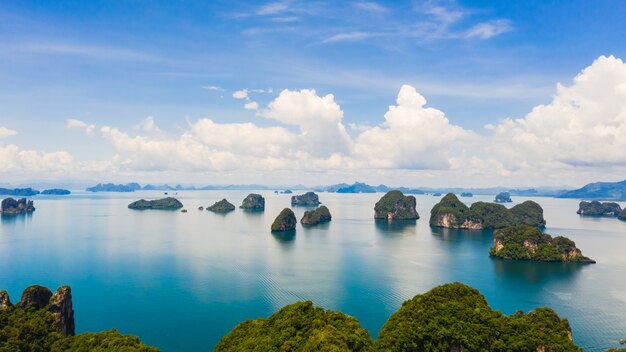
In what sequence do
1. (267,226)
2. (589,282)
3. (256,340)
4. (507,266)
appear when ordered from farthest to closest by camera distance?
(267,226), (507,266), (589,282), (256,340)

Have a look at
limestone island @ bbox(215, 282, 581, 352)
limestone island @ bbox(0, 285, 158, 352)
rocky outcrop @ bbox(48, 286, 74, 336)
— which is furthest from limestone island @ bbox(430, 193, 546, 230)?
rocky outcrop @ bbox(48, 286, 74, 336)

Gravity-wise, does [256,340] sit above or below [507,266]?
above

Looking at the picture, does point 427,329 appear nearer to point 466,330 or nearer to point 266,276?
point 466,330

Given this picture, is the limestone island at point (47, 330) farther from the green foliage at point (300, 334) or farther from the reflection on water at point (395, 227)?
the reflection on water at point (395, 227)

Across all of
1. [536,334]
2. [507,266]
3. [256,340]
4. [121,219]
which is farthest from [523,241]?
[121,219]

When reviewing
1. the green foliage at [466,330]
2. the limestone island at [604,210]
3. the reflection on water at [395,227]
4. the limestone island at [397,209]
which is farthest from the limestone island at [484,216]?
the green foliage at [466,330]

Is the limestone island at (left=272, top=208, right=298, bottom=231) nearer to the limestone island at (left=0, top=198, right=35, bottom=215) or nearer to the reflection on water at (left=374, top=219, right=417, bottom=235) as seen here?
the reflection on water at (left=374, top=219, right=417, bottom=235)

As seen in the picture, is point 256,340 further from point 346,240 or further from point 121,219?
point 121,219
